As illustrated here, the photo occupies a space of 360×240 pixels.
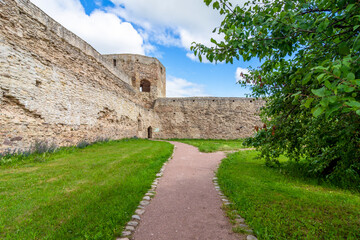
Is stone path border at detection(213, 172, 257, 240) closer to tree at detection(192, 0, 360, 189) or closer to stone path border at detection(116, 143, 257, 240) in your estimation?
stone path border at detection(116, 143, 257, 240)

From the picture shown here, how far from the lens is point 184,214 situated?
3123 millimetres

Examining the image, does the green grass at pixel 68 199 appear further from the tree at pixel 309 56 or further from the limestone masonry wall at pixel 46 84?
the tree at pixel 309 56

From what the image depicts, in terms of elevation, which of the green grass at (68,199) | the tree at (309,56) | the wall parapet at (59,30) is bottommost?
the green grass at (68,199)

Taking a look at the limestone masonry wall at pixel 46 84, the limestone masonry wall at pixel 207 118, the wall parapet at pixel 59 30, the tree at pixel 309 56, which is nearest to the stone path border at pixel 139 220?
the tree at pixel 309 56

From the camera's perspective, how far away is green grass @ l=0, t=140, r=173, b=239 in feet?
8.14

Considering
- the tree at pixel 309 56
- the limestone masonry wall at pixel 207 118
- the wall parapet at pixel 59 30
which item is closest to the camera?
the tree at pixel 309 56

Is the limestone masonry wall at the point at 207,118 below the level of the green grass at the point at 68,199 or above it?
Result: above

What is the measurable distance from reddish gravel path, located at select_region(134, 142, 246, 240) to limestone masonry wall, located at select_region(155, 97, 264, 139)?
1761cm

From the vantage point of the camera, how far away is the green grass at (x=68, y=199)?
8.14 feet

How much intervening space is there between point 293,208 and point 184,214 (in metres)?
2.00

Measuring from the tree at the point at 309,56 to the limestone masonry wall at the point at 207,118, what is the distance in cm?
1750

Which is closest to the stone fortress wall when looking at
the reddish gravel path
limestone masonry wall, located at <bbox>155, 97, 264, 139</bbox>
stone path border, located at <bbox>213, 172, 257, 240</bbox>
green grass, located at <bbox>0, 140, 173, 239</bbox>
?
green grass, located at <bbox>0, 140, 173, 239</bbox>

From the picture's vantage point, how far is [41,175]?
4.77 m

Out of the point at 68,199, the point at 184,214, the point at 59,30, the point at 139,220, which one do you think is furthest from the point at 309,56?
the point at 59,30
